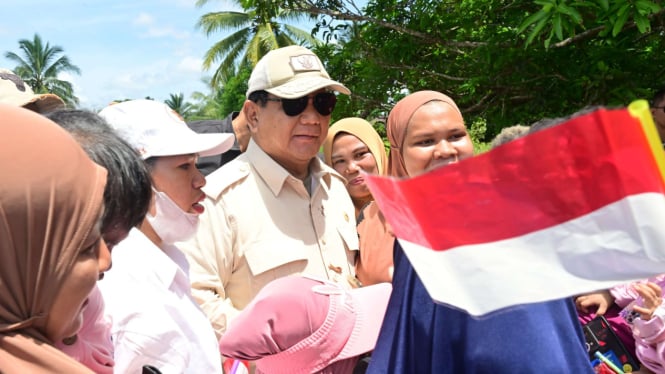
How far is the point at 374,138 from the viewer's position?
419 centimetres

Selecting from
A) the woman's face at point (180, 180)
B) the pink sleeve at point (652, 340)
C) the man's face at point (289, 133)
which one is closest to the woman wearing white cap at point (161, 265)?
the woman's face at point (180, 180)

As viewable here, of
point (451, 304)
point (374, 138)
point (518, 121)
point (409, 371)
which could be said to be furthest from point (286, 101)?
point (518, 121)

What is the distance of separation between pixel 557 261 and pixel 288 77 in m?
2.00

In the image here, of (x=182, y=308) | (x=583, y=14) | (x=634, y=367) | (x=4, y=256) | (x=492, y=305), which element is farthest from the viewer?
(x=583, y=14)

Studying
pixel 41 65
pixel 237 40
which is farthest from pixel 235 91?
pixel 41 65

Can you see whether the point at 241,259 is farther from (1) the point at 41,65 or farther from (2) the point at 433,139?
(1) the point at 41,65

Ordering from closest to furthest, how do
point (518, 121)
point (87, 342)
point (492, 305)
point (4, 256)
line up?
point (4, 256) → point (492, 305) → point (87, 342) → point (518, 121)

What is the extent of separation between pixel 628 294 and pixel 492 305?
7.90ft

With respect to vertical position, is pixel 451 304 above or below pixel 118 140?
below

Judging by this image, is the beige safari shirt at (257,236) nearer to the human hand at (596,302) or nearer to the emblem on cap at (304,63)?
the emblem on cap at (304,63)

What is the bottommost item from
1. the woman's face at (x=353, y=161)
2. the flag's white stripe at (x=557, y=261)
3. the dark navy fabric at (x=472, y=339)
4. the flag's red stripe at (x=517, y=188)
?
the woman's face at (x=353, y=161)

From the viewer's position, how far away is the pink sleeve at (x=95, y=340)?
147 centimetres

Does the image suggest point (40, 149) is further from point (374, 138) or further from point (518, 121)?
point (518, 121)

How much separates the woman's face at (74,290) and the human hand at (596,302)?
2795mm
